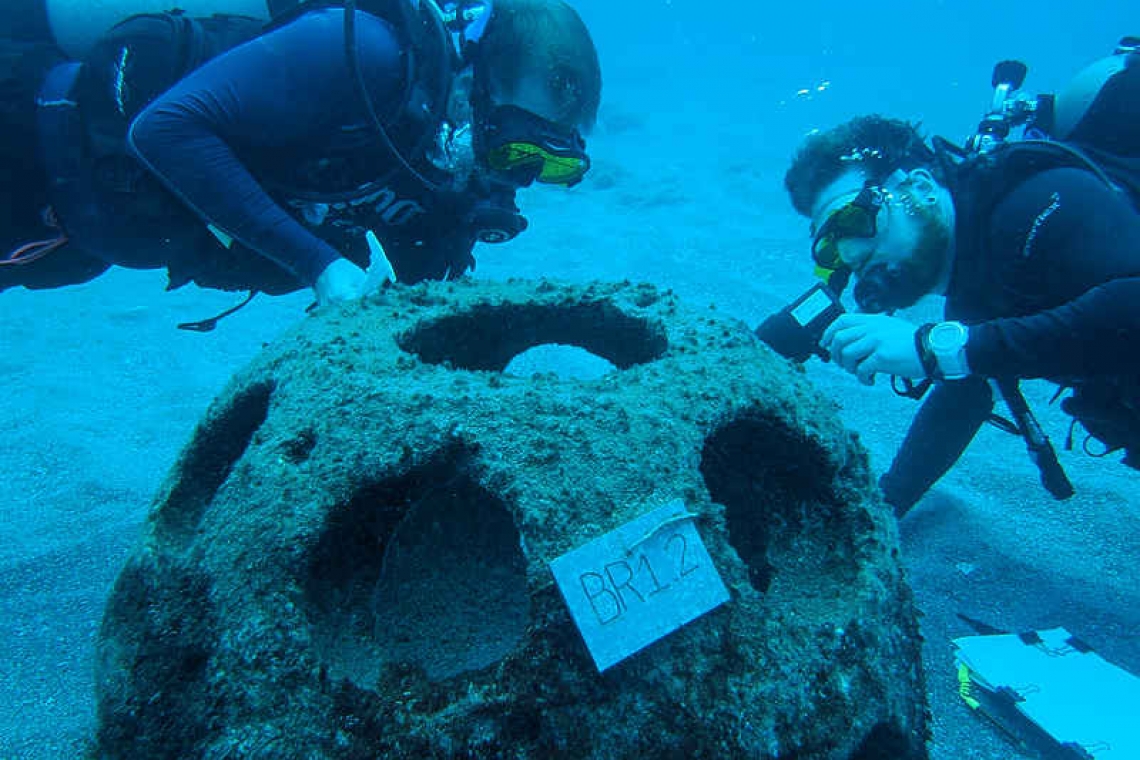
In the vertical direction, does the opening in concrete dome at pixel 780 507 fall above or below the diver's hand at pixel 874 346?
below

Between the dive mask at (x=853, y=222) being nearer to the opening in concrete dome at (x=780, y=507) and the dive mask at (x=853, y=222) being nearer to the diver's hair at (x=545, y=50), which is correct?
the diver's hair at (x=545, y=50)

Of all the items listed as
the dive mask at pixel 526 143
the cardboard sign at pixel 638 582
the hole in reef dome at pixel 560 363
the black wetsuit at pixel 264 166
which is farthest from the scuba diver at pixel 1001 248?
the hole in reef dome at pixel 560 363

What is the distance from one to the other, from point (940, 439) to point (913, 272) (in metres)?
1.88

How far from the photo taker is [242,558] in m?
1.66

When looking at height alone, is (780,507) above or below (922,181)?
below

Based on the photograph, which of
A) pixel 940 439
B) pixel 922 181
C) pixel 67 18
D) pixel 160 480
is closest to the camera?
pixel 67 18

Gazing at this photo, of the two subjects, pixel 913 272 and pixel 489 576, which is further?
pixel 913 272

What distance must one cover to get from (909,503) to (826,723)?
3.78 meters

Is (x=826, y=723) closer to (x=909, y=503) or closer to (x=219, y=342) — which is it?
(x=909, y=503)

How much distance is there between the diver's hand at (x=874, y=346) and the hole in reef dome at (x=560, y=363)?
3.86 m

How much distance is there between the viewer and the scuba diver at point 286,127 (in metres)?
2.56

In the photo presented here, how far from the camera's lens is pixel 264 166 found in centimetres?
285

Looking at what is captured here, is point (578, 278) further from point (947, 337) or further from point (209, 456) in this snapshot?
point (209, 456)

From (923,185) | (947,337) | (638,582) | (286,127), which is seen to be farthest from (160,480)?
(923,185)
